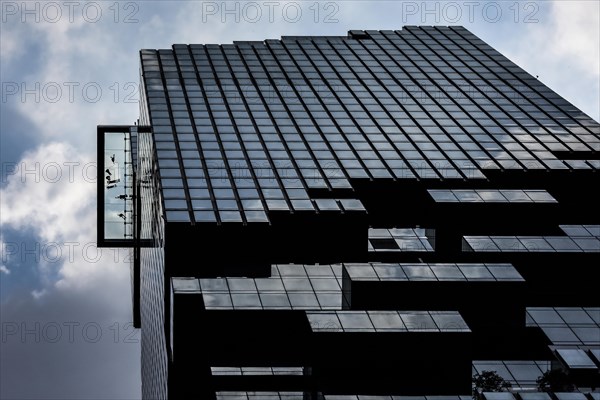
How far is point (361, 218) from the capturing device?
4754 inches

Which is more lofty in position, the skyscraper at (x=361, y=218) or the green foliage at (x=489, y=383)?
the skyscraper at (x=361, y=218)

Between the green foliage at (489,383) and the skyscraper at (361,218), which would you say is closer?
the green foliage at (489,383)

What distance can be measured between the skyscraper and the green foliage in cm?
105

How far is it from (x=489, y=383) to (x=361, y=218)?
3040cm

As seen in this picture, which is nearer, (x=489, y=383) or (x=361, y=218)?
(x=489, y=383)

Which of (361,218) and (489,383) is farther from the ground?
(361,218)

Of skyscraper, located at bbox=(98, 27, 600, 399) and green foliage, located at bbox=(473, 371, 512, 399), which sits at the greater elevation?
skyscraper, located at bbox=(98, 27, 600, 399)

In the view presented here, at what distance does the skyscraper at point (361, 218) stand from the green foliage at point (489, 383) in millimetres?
1046

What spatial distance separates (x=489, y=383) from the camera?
93562mm

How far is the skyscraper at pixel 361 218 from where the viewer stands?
310 ft

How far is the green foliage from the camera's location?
92.6m

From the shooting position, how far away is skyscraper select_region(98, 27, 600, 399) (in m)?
94.5

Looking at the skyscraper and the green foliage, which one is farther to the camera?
the skyscraper

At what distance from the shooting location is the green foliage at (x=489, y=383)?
3644 inches
